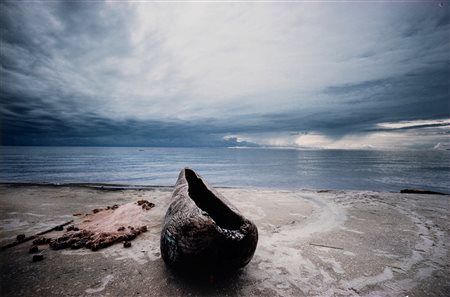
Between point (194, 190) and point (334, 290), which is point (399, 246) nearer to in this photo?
point (334, 290)

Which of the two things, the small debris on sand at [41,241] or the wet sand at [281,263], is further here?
the small debris on sand at [41,241]

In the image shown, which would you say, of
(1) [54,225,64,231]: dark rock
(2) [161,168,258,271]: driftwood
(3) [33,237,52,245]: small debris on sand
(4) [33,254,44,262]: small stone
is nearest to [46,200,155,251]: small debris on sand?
(3) [33,237,52,245]: small debris on sand

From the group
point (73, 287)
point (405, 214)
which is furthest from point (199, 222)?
point (405, 214)

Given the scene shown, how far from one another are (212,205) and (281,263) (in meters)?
1.96

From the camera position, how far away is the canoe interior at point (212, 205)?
4213 millimetres

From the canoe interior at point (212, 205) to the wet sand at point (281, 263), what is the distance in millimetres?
850

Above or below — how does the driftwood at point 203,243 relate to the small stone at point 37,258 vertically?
above

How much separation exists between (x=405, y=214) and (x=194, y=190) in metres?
7.70

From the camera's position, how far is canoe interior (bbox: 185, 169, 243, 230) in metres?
4.21

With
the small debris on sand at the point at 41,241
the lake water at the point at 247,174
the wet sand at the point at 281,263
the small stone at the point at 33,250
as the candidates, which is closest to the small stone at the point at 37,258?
the wet sand at the point at 281,263

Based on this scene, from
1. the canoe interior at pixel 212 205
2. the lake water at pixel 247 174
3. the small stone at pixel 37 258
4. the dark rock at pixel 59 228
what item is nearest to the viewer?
the small stone at pixel 37 258

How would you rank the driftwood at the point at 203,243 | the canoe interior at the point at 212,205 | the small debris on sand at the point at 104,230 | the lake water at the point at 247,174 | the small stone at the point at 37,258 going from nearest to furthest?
the driftwood at the point at 203,243 < the small stone at the point at 37,258 < the canoe interior at the point at 212,205 < the small debris on sand at the point at 104,230 < the lake water at the point at 247,174

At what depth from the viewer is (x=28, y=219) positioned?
21.7ft

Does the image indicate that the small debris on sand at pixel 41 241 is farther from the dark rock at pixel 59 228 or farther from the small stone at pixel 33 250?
the dark rock at pixel 59 228
